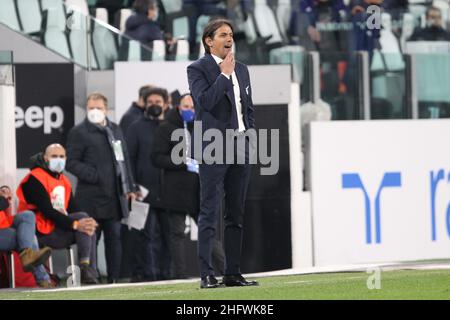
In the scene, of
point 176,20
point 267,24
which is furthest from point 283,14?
point 176,20

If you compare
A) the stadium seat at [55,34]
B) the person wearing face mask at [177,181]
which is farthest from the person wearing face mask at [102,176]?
the stadium seat at [55,34]

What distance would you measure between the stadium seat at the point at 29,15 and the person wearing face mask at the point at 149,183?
157cm

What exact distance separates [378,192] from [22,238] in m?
4.73

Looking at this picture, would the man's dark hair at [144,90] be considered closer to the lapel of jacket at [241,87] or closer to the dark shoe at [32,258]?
the dark shoe at [32,258]

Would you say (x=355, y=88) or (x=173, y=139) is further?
(x=355, y=88)

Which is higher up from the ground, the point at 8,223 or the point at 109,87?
the point at 109,87

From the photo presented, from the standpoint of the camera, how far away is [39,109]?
56.4ft

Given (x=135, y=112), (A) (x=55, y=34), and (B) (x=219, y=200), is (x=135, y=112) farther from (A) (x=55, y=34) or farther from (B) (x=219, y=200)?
(B) (x=219, y=200)

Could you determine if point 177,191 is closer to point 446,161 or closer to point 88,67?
point 88,67

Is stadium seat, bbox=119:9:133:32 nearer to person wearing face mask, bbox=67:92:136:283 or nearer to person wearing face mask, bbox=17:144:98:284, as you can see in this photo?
person wearing face mask, bbox=67:92:136:283

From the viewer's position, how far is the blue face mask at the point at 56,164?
15.7m

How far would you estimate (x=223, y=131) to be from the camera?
11.3m

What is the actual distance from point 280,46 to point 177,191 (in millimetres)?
5929
